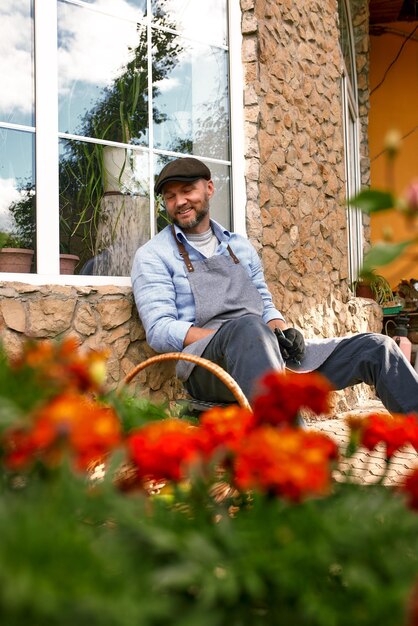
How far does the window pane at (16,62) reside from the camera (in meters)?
2.91

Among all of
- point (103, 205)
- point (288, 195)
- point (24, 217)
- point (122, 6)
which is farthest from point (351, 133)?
point (24, 217)

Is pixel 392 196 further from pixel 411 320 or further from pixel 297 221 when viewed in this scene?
pixel 411 320

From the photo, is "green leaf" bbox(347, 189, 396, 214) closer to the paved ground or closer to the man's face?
the paved ground

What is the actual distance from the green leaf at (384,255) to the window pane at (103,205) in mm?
2518

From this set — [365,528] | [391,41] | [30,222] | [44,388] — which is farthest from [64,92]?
[391,41]

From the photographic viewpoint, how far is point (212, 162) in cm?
379

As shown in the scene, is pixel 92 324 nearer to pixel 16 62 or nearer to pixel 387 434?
pixel 16 62

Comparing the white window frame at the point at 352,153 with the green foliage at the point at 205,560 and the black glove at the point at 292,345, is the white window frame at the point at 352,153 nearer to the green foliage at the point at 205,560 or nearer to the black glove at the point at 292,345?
the black glove at the point at 292,345

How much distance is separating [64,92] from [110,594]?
288 centimetres

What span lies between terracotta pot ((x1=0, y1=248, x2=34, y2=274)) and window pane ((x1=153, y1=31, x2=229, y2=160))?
3.09 ft

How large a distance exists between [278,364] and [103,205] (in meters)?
1.23

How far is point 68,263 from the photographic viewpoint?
10.1 ft

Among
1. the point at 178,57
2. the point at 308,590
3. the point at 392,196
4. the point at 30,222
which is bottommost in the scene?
the point at 308,590

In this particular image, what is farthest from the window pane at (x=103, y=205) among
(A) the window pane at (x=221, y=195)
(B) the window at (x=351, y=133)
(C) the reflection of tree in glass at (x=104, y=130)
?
(B) the window at (x=351, y=133)
